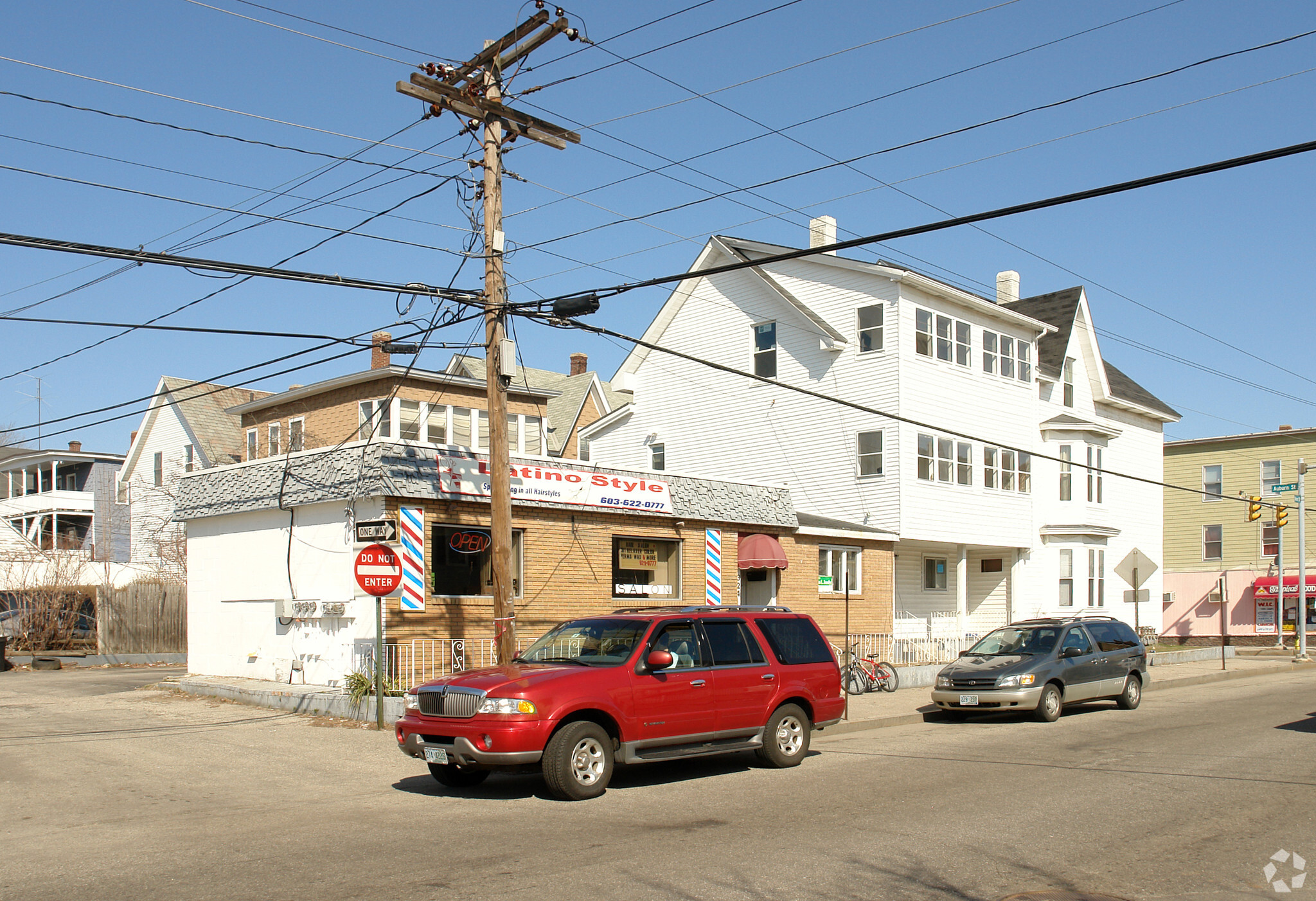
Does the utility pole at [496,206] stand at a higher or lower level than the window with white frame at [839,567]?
higher

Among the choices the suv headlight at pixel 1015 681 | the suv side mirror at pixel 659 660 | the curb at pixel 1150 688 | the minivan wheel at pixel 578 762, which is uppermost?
the suv side mirror at pixel 659 660

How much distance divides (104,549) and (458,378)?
24053 millimetres

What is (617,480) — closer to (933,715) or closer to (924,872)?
(933,715)

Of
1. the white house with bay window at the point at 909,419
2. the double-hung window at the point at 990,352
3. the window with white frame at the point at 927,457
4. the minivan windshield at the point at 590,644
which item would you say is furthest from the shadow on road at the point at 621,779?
the double-hung window at the point at 990,352

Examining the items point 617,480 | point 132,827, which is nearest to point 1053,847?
point 132,827

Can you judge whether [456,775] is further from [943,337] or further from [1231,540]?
[1231,540]

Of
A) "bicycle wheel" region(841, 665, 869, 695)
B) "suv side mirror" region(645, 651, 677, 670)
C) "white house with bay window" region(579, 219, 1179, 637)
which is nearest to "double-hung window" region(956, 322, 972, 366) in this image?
"white house with bay window" region(579, 219, 1179, 637)

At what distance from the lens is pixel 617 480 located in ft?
68.3

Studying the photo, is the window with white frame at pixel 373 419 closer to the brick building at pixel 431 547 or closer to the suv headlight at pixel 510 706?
the brick building at pixel 431 547

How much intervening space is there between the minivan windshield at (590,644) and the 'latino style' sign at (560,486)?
6.09 m

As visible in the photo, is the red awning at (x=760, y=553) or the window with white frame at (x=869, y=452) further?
the window with white frame at (x=869, y=452)

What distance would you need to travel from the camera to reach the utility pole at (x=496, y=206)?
15273 millimetres

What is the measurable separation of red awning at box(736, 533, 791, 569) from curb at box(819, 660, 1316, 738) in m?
5.65

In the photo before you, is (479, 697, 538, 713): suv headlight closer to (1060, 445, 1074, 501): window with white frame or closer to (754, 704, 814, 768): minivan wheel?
(754, 704, 814, 768): minivan wheel
